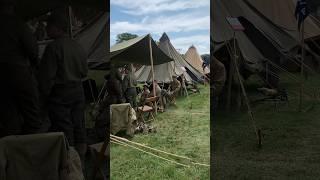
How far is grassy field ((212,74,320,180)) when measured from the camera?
11.2 feet

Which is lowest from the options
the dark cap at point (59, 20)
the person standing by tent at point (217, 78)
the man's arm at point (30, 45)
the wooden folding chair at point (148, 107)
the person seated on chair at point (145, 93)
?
the wooden folding chair at point (148, 107)

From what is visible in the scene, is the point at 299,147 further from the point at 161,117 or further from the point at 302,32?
the point at 161,117

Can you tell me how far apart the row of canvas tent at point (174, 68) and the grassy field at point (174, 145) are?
241 millimetres

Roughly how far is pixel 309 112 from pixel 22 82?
6.64ft

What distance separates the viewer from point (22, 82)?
268cm

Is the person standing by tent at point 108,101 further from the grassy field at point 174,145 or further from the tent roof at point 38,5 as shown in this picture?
the grassy field at point 174,145

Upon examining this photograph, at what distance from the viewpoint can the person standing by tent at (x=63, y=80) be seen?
2830mm

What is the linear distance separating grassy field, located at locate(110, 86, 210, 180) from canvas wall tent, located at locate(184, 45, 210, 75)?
16.3 inches

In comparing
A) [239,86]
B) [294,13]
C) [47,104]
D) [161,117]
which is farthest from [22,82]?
[161,117]

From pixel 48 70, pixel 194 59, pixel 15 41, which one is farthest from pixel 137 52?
pixel 15 41

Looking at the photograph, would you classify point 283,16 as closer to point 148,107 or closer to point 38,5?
point 148,107

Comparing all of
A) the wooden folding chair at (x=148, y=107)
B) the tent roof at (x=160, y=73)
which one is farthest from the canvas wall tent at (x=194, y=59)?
the wooden folding chair at (x=148, y=107)

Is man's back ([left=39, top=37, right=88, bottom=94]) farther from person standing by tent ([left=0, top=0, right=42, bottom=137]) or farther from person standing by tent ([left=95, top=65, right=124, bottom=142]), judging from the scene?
person standing by tent ([left=95, top=65, right=124, bottom=142])

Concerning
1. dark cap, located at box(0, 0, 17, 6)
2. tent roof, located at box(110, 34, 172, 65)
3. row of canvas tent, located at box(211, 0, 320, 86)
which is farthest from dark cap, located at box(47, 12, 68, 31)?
row of canvas tent, located at box(211, 0, 320, 86)
